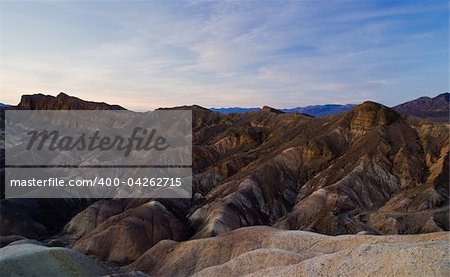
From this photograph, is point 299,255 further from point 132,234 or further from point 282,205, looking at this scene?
point 282,205

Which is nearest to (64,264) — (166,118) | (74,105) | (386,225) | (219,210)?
(219,210)

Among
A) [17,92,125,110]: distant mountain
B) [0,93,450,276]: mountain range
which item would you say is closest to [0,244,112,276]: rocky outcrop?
[0,93,450,276]: mountain range

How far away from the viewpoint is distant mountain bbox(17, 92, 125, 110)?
162 metres

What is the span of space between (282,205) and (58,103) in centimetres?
11335

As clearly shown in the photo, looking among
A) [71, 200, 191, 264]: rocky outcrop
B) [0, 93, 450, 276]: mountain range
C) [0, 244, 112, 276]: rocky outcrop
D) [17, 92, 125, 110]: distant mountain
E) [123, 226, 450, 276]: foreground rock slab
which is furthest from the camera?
[17, 92, 125, 110]: distant mountain

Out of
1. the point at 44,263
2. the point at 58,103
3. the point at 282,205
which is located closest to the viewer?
the point at 44,263

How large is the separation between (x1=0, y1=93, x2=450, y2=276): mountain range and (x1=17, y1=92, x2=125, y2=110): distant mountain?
69.8 m

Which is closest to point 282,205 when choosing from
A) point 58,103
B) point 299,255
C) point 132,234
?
point 132,234

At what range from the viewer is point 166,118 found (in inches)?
5669

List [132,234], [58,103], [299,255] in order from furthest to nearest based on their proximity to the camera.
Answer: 1. [58,103]
2. [132,234]
3. [299,255]

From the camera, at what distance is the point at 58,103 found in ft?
539

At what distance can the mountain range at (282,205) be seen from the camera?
42.6m

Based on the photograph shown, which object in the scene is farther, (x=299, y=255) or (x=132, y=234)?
(x=132, y=234)

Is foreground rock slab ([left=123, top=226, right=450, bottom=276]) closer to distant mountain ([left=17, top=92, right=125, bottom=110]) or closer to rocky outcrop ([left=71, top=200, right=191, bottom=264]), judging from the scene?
rocky outcrop ([left=71, top=200, right=191, bottom=264])
